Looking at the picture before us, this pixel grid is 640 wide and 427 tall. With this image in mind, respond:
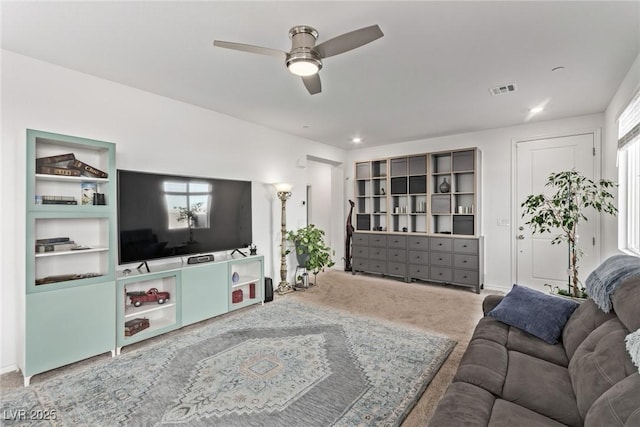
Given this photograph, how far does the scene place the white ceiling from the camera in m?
1.97

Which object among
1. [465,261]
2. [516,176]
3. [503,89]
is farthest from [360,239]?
[503,89]

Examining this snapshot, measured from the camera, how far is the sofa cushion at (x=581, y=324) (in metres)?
1.71

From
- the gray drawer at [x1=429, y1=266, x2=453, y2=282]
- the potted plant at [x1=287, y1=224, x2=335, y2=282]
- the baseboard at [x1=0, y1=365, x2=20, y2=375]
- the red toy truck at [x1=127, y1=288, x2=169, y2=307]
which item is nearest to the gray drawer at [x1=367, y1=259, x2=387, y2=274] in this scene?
the gray drawer at [x1=429, y1=266, x2=453, y2=282]

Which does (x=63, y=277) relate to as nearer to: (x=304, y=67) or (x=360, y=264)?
(x=304, y=67)

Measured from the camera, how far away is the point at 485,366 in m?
1.64

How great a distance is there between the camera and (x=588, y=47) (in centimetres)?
240

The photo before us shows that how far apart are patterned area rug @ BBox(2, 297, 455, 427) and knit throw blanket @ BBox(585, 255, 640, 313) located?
3.99 feet

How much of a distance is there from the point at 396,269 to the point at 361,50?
13.1 feet

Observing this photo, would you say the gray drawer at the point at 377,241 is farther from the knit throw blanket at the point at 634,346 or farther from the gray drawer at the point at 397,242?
the knit throw blanket at the point at 634,346

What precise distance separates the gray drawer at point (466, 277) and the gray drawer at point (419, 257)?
0.50 m

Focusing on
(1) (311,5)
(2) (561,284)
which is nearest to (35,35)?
(1) (311,5)

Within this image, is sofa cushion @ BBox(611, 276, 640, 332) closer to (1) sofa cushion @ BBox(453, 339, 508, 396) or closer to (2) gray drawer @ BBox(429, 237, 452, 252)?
(1) sofa cushion @ BBox(453, 339, 508, 396)

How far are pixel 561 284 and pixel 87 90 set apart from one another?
632 centimetres

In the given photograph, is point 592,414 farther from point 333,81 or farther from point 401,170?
point 401,170
